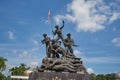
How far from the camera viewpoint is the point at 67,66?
1766 cm

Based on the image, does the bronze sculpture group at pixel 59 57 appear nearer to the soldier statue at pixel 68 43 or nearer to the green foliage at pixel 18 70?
the soldier statue at pixel 68 43

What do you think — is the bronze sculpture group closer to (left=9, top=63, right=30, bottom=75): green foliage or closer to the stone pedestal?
the stone pedestal

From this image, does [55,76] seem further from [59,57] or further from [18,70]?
[18,70]

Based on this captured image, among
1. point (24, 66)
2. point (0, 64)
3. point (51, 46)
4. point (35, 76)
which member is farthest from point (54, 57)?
point (24, 66)

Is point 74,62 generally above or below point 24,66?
below

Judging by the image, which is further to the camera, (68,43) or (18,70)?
(18,70)

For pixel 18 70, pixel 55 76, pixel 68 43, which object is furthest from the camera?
pixel 18 70

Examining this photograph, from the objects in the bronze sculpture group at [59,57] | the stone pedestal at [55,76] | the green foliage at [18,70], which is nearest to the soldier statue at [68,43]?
the bronze sculpture group at [59,57]

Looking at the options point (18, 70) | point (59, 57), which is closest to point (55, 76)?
point (59, 57)

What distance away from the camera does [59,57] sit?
60.8 ft

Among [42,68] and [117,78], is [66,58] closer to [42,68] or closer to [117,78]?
[42,68]

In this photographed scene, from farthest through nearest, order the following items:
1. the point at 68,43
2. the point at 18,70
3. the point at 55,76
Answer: the point at 18,70 → the point at 68,43 → the point at 55,76

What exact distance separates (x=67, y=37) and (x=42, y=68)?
285 centimetres

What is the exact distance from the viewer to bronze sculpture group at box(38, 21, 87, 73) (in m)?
17.5
